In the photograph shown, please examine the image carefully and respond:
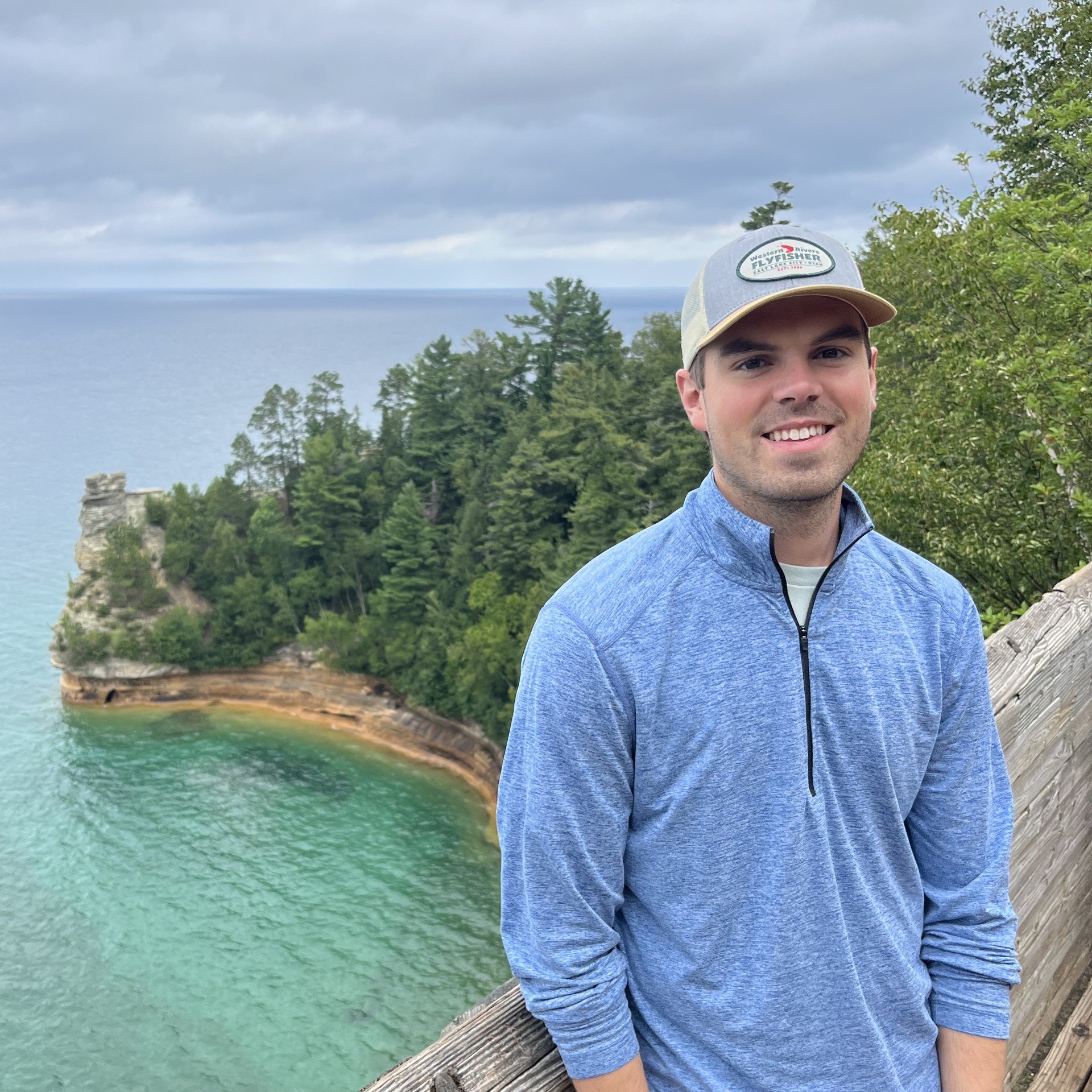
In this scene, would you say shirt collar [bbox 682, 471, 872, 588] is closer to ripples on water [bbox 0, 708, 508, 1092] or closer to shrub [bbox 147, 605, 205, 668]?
ripples on water [bbox 0, 708, 508, 1092]

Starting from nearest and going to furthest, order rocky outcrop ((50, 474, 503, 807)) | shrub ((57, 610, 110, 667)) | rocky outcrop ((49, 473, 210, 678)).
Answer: rocky outcrop ((50, 474, 503, 807)) < shrub ((57, 610, 110, 667)) < rocky outcrop ((49, 473, 210, 678))

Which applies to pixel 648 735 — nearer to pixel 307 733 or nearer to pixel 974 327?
pixel 974 327

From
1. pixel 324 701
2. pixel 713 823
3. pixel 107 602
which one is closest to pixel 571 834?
pixel 713 823

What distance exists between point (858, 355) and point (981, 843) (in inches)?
37.8

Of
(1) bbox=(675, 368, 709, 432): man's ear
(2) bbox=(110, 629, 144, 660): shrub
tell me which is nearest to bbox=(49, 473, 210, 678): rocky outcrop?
(2) bbox=(110, 629, 144, 660): shrub

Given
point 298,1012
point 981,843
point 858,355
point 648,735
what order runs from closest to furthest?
1. point 648,735
2. point 858,355
3. point 981,843
4. point 298,1012

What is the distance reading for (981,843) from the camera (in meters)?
1.82

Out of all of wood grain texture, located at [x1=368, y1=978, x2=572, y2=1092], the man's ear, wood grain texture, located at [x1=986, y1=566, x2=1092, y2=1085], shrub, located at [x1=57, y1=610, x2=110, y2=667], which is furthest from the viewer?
shrub, located at [x1=57, y1=610, x2=110, y2=667]

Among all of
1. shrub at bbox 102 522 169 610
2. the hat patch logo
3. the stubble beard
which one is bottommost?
shrub at bbox 102 522 169 610

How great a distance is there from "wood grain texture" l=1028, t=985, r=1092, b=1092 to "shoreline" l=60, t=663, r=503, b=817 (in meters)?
32.1

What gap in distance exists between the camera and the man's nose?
63.9 inches

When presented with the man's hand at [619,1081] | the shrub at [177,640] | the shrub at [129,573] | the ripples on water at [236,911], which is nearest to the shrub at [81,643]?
the shrub at [129,573]

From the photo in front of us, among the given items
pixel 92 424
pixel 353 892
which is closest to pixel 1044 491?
pixel 353 892

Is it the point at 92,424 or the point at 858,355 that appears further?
the point at 92,424
